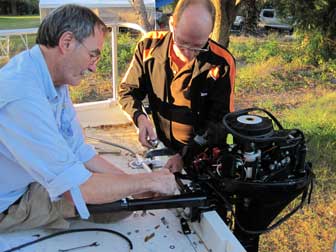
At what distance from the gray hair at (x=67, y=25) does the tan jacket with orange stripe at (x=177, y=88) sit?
104cm

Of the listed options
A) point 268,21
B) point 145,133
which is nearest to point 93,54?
point 145,133

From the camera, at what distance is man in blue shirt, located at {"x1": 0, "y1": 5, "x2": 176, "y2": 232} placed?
57.7 inches

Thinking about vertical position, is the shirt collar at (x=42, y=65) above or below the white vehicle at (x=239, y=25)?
above

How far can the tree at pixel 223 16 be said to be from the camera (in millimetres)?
5785

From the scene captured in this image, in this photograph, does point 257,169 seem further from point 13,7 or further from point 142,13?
point 13,7

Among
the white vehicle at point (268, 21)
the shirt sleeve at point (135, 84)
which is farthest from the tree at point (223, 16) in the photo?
the white vehicle at point (268, 21)

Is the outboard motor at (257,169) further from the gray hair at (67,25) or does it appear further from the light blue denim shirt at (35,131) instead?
the gray hair at (67,25)

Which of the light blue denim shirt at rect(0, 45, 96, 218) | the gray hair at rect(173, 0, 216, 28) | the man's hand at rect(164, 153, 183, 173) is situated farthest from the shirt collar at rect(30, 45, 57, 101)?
the gray hair at rect(173, 0, 216, 28)

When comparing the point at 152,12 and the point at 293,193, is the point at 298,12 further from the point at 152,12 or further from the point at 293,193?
the point at 293,193

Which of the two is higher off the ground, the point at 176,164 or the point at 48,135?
the point at 48,135

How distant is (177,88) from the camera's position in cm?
267

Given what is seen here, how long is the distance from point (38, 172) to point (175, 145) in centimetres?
142

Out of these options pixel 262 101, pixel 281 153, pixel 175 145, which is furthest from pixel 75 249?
pixel 262 101

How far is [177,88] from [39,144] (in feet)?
4.36
